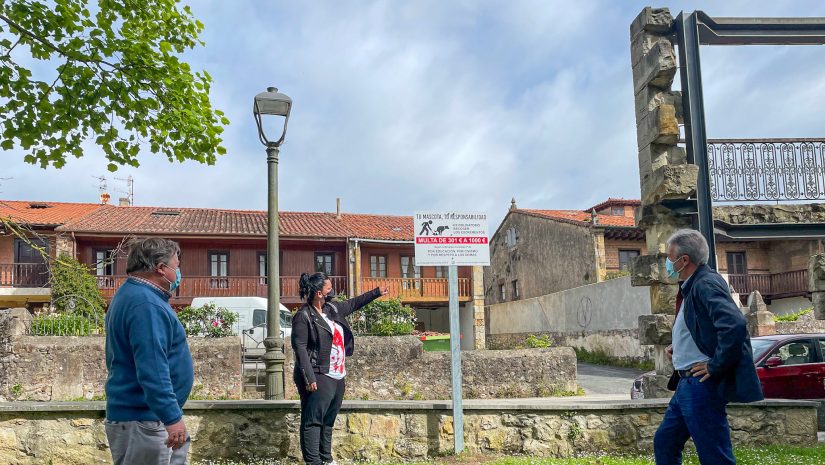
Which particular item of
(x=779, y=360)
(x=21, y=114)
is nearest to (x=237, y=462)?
(x=21, y=114)

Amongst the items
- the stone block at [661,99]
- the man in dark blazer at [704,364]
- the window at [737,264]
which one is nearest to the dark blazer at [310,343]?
the man in dark blazer at [704,364]

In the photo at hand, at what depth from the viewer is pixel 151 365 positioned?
11.3ft

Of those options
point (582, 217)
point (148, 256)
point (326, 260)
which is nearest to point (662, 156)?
point (148, 256)

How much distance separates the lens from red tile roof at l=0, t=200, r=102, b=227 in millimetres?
Result: 27266

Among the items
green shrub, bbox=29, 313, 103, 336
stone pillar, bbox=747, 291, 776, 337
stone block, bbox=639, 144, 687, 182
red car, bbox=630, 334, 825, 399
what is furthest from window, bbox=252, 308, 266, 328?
stone block, bbox=639, 144, 687, 182

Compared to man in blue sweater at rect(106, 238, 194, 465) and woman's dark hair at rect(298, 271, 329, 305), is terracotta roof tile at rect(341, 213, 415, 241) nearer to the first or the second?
woman's dark hair at rect(298, 271, 329, 305)

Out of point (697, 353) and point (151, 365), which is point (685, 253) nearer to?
point (697, 353)

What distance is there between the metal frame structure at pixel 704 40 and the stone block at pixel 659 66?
8.4 inches

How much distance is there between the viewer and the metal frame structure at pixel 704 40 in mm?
8648

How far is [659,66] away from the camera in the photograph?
28.2 feet

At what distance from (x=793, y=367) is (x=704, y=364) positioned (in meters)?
7.41

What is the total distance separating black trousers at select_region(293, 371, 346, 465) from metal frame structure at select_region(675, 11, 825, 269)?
17.2 feet

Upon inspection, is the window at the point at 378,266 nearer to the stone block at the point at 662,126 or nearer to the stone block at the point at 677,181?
the stone block at the point at 662,126

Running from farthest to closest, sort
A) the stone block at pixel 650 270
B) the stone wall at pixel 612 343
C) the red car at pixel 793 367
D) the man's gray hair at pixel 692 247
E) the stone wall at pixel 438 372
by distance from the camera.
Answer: the stone wall at pixel 612 343
the stone wall at pixel 438 372
the red car at pixel 793 367
the stone block at pixel 650 270
the man's gray hair at pixel 692 247
